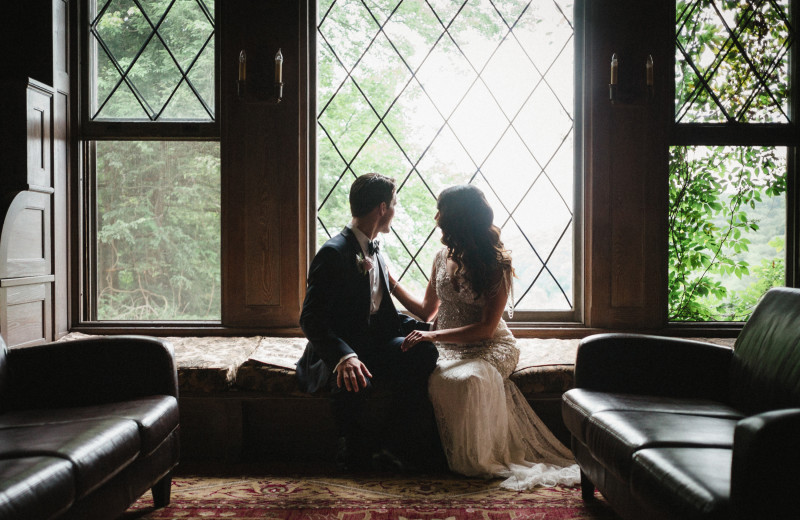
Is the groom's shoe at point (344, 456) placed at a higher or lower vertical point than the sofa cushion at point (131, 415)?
lower

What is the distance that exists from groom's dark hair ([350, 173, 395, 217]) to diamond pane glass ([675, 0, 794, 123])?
1824 millimetres

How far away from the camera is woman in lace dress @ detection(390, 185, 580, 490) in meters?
2.12

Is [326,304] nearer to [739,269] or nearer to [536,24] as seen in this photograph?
[536,24]

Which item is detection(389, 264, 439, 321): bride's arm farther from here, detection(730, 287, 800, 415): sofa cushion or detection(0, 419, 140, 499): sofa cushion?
detection(0, 419, 140, 499): sofa cushion

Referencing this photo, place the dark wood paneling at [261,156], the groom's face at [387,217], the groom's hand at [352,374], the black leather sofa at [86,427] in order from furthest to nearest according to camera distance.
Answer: the dark wood paneling at [261,156]
the groom's face at [387,217]
the groom's hand at [352,374]
the black leather sofa at [86,427]

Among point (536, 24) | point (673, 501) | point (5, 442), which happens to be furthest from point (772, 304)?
point (5, 442)

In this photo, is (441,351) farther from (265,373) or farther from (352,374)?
(265,373)

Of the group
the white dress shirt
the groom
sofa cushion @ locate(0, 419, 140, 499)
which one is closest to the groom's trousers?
the groom

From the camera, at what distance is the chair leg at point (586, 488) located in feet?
6.30

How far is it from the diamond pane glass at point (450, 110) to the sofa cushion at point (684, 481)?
1849 millimetres

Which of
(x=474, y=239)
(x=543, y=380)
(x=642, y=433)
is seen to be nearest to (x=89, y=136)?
(x=474, y=239)

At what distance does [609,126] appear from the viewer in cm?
301

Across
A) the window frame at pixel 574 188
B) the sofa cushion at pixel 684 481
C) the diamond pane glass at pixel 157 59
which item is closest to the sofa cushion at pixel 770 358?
the sofa cushion at pixel 684 481

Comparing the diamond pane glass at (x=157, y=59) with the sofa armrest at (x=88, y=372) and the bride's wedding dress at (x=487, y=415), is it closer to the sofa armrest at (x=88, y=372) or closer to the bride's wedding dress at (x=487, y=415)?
the sofa armrest at (x=88, y=372)
